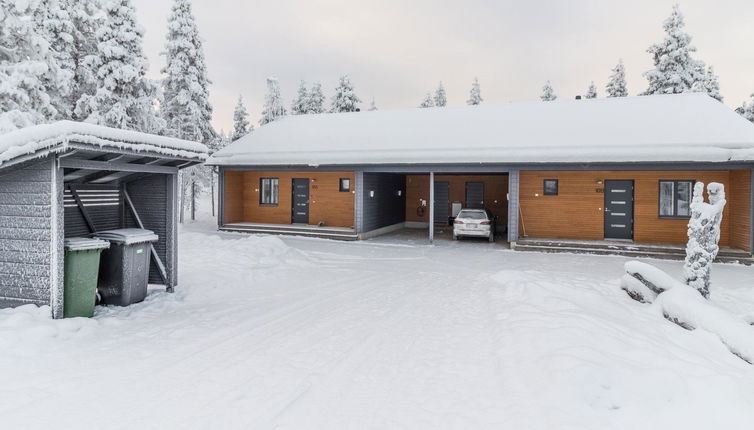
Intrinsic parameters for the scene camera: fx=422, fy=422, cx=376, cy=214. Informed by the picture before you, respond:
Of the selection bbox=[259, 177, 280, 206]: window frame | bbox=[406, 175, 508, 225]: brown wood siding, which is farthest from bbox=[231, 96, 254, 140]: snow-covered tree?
bbox=[406, 175, 508, 225]: brown wood siding

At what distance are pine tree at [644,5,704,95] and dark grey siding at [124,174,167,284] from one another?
31737mm

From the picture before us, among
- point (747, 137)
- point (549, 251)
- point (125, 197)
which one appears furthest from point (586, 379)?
point (747, 137)

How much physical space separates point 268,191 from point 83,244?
15.2 meters

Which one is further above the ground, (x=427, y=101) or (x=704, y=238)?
(x=427, y=101)

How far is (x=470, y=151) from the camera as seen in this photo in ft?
56.1

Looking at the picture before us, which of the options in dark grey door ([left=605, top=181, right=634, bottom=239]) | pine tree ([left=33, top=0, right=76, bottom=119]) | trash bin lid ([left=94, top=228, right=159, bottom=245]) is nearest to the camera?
trash bin lid ([left=94, top=228, right=159, bottom=245])

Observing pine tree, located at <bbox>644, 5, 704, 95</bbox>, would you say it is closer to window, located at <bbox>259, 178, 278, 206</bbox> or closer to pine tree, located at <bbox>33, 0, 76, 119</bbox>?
window, located at <bbox>259, 178, 278, 206</bbox>

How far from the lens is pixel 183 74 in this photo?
85.5 feet

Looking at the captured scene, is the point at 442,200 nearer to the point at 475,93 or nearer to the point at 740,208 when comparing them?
the point at 740,208

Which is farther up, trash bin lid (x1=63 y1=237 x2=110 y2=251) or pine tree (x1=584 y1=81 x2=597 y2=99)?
pine tree (x1=584 y1=81 x2=597 y2=99)

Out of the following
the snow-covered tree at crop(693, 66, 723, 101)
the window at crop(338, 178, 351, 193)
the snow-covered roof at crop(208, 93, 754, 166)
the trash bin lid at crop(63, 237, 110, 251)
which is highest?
the snow-covered tree at crop(693, 66, 723, 101)

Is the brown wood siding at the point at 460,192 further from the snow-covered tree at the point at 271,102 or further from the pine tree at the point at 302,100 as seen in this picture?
the pine tree at the point at 302,100

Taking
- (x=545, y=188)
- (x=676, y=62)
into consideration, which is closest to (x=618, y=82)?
(x=676, y=62)

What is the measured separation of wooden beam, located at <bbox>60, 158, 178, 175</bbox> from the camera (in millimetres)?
6250
